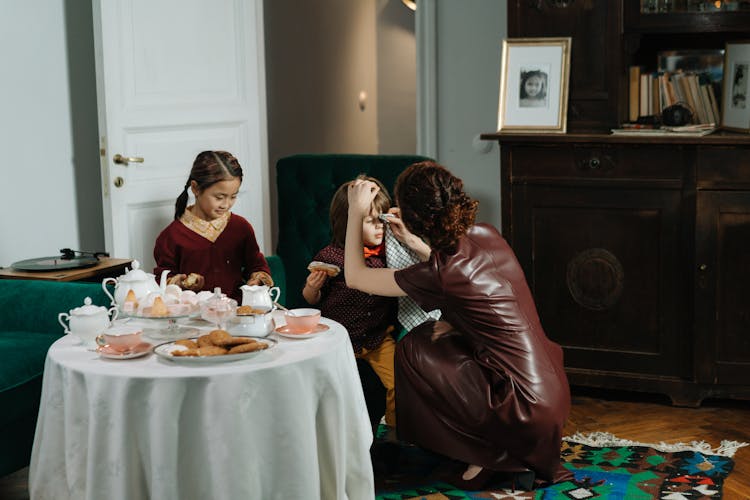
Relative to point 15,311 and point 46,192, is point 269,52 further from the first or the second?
point 15,311

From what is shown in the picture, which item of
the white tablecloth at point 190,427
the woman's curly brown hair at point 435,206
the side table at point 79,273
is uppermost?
the woman's curly brown hair at point 435,206

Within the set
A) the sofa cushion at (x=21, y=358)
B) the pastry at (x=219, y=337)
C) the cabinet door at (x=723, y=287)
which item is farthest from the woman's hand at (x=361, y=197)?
the cabinet door at (x=723, y=287)

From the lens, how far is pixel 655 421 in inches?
151

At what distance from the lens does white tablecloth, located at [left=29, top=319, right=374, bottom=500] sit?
234 cm

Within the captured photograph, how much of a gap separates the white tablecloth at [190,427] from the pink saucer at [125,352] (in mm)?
14

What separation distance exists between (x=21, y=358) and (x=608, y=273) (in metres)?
2.13

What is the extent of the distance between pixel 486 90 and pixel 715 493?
7.02ft

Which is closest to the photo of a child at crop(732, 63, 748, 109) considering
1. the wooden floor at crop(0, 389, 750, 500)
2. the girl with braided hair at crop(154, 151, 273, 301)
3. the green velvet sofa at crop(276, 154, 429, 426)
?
the wooden floor at crop(0, 389, 750, 500)

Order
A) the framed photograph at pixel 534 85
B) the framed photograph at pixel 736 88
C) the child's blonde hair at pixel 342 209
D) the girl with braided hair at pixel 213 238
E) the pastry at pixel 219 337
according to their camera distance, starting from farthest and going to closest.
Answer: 1. the framed photograph at pixel 534 85
2. the framed photograph at pixel 736 88
3. the girl with braided hair at pixel 213 238
4. the child's blonde hair at pixel 342 209
5. the pastry at pixel 219 337

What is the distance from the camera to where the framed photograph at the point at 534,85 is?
13.4ft

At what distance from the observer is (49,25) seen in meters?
4.20

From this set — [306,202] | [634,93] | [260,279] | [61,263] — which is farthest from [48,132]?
[634,93]

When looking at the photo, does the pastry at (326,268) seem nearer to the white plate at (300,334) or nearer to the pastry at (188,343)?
the white plate at (300,334)

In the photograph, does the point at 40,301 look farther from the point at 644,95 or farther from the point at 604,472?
the point at 644,95
